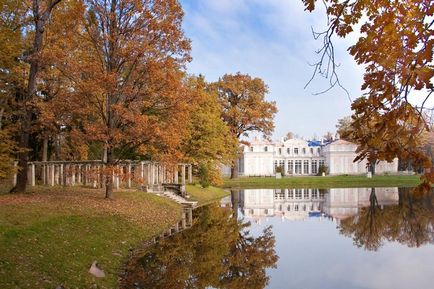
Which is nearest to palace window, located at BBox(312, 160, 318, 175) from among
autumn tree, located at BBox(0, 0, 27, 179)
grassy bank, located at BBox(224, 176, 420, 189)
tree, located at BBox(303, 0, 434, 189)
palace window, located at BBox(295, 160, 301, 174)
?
palace window, located at BBox(295, 160, 301, 174)

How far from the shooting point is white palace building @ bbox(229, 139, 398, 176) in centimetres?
8612

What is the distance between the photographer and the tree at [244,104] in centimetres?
5847

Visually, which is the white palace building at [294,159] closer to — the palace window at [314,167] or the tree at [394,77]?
the palace window at [314,167]

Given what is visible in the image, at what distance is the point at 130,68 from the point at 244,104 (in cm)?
3929

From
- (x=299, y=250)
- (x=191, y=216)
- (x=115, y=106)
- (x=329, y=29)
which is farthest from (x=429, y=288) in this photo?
(x=191, y=216)

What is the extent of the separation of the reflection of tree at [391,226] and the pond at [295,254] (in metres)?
0.04

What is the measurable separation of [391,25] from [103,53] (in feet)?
59.9

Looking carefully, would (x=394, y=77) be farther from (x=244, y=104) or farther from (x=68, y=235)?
(x=244, y=104)

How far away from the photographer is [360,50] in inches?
164

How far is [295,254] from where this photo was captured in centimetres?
1545

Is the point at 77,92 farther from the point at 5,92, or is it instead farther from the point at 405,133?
the point at 405,133

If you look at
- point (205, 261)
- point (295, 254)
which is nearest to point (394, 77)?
point (205, 261)

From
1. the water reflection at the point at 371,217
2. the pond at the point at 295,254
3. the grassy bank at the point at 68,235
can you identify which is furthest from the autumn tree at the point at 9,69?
the water reflection at the point at 371,217

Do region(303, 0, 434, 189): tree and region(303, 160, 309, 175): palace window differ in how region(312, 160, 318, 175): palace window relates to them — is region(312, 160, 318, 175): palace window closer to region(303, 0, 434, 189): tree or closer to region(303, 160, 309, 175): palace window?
region(303, 160, 309, 175): palace window
